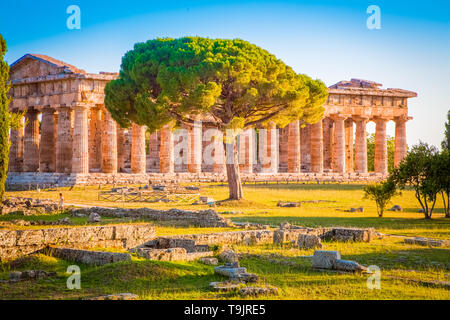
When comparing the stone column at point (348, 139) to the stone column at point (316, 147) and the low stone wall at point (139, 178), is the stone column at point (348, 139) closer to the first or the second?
the stone column at point (316, 147)

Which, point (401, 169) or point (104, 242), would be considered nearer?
point (104, 242)

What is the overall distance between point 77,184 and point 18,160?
12533 millimetres

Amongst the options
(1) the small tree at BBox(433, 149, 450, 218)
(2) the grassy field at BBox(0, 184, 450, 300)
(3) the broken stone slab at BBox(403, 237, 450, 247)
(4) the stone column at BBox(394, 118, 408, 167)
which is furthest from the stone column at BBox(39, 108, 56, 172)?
(3) the broken stone slab at BBox(403, 237, 450, 247)

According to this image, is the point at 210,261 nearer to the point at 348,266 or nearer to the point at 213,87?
the point at 348,266

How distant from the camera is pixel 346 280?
10289 mm

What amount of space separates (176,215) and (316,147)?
1394 inches

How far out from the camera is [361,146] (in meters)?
57.3

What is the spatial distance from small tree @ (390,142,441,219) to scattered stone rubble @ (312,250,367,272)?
14.0 m

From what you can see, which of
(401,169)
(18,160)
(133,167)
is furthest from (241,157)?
(401,169)

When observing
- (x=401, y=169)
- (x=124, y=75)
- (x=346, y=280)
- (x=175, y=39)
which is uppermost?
(x=175, y=39)

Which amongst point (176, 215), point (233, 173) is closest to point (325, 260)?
point (176, 215)

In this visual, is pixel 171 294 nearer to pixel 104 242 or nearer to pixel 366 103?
pixel 104 242
